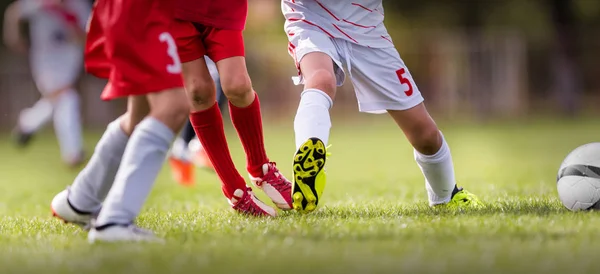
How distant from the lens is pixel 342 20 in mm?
5047

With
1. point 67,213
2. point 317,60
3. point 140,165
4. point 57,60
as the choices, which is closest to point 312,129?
point 317,60

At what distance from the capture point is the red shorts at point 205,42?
15.2 ft

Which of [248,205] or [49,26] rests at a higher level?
[248,205]

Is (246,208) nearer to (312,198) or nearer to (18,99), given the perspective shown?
(312,198)

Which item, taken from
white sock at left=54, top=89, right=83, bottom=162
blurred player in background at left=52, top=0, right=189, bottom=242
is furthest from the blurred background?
blurred player in background at left=52, top=0, right=189, bottom=242

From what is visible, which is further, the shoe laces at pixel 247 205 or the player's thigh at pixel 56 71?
the player's thigh at pixel 56 71

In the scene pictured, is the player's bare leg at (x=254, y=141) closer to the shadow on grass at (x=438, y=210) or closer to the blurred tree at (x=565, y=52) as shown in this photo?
the shadow on grass at (x=438, y=210)

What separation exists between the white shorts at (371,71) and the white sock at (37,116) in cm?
769

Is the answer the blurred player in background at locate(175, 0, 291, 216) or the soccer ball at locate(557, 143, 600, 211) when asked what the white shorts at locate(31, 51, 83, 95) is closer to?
the blurred player in background at locate(175, 0, 291, 216)

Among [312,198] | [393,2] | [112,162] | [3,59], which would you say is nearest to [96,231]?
[112,162]

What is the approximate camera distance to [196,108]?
192 inches

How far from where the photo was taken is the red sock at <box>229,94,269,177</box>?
5.09m

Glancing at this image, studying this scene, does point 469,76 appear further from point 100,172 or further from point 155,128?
point 155,128

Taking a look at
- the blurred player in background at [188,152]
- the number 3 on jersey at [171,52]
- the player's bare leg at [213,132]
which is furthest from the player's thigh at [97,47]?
the blurred player in background at [188,152]
